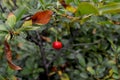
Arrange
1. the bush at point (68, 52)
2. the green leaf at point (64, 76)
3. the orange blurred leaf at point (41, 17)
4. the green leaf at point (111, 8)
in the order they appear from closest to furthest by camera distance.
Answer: the green leaf at point (111, 8) < the orange blurred leaf at point (41, 17) < the bush at point (68, 52) < the green leaf at point (64, 76)

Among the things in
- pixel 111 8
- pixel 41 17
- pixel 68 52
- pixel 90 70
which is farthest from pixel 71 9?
pixel 68 52

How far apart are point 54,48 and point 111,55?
34 cm

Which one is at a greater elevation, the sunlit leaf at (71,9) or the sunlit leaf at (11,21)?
the sunlit leaf at (11,21)

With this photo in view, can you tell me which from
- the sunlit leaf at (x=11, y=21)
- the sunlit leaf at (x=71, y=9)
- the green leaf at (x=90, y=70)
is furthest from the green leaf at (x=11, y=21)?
the green leaf at (x=90, y=70)

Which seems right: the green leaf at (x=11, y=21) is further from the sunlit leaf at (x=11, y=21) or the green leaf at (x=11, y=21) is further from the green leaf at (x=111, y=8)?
the green leaf at (x=111, y=8)

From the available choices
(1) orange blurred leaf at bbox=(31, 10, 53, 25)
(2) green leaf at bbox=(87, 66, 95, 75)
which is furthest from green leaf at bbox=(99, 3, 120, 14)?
(2) green leaf at bbox=(87, 66, 95, 75)

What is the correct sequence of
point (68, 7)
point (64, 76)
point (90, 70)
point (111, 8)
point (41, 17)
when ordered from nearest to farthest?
1. point (111, 8)
2. point (41, 17)
3. point (68, 7)
4. point (90, 70)
5. point (64, 76)

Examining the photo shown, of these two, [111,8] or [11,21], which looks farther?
[11,21]

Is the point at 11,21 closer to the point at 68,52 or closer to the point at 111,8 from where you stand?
the point at 111,8

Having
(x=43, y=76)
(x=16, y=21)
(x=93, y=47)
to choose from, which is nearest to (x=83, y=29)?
(x=93, y=47)

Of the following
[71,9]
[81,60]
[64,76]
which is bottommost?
[64,76]

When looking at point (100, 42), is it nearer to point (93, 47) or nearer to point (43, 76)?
point (93, 47)

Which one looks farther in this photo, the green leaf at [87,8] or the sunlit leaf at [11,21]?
the sunlit leaf at [11,21]

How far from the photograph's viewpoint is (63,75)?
5.35ft
